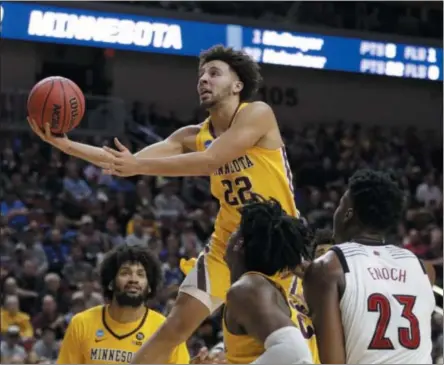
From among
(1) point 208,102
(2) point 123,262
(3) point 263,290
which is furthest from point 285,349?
(2) point 123,262

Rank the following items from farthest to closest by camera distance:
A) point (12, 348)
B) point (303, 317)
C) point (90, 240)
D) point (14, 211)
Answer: point (14, 211), point (90, 240), point (12, 348), point (303, 317)

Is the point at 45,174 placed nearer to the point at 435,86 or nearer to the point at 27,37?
the point at 27,37

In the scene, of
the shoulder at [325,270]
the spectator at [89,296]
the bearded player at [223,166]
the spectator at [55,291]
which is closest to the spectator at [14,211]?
the spectator at [55,291]

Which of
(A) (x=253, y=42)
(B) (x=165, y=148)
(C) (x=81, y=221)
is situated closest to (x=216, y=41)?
(A) (x=253, y=42)

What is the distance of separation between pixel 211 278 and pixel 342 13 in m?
11.9

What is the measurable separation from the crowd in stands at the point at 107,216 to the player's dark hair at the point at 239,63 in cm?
360

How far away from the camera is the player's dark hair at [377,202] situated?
3.70 m

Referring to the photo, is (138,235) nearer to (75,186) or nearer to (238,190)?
(75,186)

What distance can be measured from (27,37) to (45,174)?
5.88 feet

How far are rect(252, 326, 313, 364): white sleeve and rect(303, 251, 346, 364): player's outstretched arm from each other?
248 millimetres

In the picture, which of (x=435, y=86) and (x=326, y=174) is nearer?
(x=326, y=174)

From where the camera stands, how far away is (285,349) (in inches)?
129

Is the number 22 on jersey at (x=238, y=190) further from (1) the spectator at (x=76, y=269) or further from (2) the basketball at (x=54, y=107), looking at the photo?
(1) the spectator at (x=76, y=269)

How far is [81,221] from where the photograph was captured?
40.2 ft
